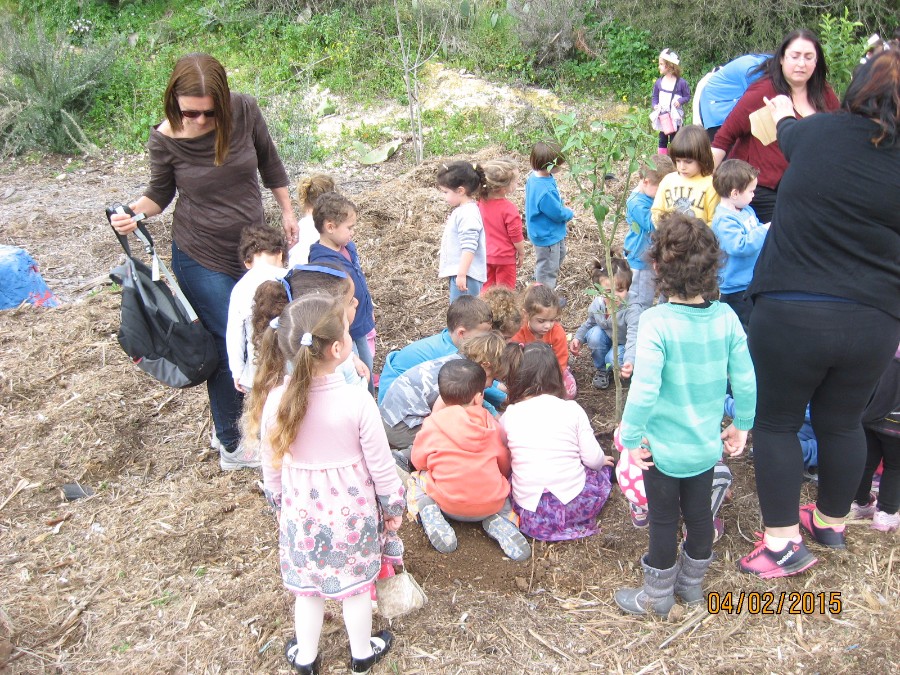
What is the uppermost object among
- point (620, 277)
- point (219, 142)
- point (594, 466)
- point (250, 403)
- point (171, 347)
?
point (219, 142)

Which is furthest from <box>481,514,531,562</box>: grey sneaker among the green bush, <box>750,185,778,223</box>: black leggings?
the green bush

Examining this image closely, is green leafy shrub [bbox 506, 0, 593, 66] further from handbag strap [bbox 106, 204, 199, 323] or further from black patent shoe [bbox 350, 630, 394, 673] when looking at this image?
black patent shoe [bbox 350, 630, 394, 673]

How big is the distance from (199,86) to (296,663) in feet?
8.10

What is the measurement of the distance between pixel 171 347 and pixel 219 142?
1.01m

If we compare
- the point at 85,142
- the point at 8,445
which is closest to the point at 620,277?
the point at 8,445

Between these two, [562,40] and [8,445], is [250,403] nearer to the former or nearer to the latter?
[8,445]

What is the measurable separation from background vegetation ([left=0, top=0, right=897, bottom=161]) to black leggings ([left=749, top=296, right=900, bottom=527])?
6.71 metres

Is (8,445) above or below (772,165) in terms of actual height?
below

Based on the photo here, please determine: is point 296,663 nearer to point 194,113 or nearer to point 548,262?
point 194,113

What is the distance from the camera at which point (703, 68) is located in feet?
35.9

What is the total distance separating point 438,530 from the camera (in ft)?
10.7

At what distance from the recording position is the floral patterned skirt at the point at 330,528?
7.87 feet

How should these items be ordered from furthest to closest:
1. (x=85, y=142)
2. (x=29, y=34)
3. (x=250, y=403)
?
(x=29, y=34)
(x=85, y=142)
(x=250, y=403)

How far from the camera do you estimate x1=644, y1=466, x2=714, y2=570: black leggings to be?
2.65 meters
